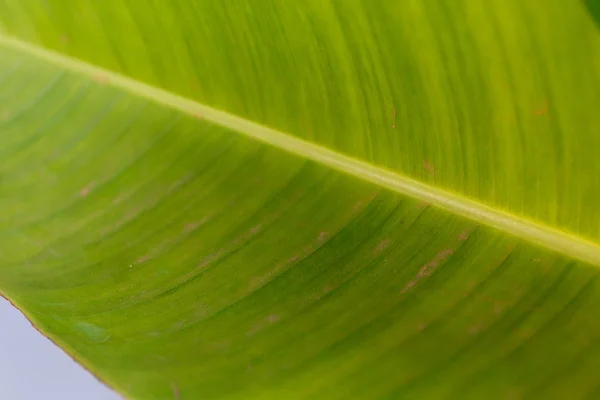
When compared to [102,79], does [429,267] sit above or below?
below

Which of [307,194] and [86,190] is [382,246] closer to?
[307,194]

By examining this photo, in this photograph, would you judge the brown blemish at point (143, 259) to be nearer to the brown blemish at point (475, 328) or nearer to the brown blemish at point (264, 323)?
the brown blemish at point (264, 323)

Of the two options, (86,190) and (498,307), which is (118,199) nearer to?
(86,190)

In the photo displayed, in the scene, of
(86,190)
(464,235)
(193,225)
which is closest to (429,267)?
(464,235)

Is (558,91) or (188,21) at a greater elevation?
(188,21)

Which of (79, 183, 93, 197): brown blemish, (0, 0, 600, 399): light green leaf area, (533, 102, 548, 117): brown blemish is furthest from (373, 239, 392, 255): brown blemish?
(79, 183, 93, 197): brown blemish

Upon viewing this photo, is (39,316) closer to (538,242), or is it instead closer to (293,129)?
(293,129)

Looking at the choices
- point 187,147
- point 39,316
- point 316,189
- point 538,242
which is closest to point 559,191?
point 538,242
